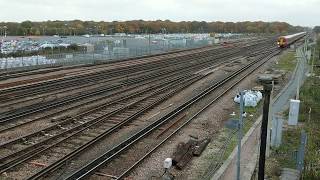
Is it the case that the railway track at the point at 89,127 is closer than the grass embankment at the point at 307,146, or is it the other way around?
the grass embankment at the point at 307,146

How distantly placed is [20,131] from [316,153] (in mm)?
12356

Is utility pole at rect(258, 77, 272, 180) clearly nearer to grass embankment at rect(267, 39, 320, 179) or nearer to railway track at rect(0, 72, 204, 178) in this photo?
grass embankment at rect(267, 39, 320, 179)

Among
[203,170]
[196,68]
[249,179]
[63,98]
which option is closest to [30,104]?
[63,98]

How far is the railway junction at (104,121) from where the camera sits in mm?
14773

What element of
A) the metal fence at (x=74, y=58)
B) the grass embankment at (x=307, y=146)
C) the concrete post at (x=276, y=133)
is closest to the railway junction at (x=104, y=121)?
the grass embankment at (x=307, y=146)

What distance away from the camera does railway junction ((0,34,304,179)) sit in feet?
48.5

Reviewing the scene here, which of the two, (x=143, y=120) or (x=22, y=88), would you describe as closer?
(x=143, y=120)

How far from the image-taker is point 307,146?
55.6 ft

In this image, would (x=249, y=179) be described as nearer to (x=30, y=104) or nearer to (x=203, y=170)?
(x=203, y=170)

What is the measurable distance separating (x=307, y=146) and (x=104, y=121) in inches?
377

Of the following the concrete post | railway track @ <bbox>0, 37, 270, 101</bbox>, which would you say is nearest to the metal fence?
railway track @ <bbox>0, 37, 270, 101</bbox>

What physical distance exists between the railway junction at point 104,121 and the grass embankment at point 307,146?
8.26 feet

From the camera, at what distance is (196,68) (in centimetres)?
4922

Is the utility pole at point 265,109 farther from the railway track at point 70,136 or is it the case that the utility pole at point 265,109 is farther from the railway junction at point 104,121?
the railway track at point 70,136
